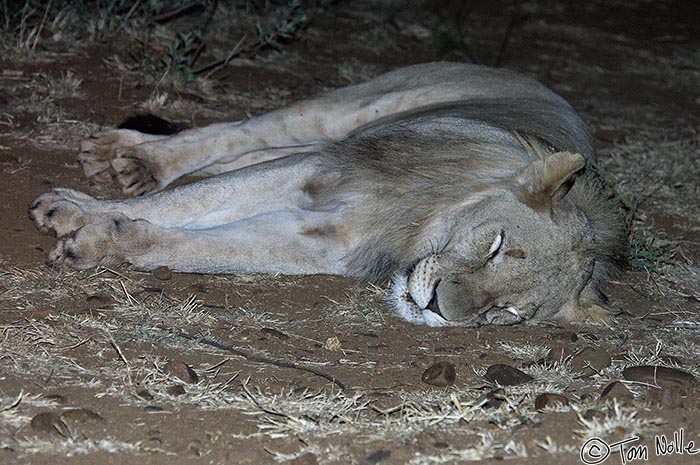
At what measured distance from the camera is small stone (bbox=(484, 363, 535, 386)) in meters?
3.37

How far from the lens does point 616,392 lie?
3.21 meters

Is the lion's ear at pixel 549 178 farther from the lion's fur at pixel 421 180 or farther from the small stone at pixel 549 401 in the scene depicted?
the small stone at pixel 549 401

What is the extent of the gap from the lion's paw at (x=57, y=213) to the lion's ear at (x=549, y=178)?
1723mm

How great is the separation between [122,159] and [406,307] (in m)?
1.69

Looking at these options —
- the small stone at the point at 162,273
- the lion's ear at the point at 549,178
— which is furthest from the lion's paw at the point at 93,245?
the lion's ear at the point at 549,178

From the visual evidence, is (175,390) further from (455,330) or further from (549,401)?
(455,330)

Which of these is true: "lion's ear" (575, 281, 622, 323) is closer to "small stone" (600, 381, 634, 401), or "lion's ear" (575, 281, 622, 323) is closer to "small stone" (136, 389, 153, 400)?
"small stone" (600, 381, 634, 401)

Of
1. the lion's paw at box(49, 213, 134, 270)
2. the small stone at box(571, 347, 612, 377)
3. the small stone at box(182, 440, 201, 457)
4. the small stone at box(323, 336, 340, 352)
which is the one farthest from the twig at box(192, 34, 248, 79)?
the small stone at box(182, 440, 201, 457)

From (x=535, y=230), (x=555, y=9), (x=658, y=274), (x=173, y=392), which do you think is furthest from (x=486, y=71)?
(x=555, y=9)

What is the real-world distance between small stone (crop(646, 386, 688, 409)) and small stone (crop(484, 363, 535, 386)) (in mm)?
410

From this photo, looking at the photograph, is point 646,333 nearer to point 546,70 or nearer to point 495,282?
point 495,282

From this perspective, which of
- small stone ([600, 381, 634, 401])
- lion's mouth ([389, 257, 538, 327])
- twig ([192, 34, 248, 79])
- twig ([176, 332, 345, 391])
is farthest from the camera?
twig ([192, 34, 248, 79])

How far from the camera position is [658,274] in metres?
4.85

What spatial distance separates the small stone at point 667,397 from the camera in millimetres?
3105
